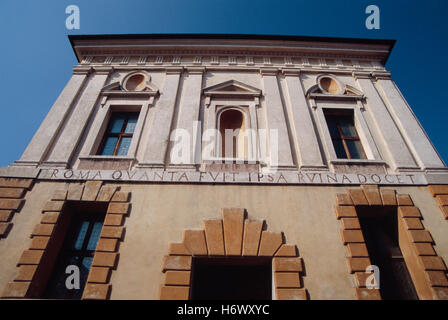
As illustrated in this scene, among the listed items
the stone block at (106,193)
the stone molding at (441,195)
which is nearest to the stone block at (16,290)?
the stone block at (106,193)

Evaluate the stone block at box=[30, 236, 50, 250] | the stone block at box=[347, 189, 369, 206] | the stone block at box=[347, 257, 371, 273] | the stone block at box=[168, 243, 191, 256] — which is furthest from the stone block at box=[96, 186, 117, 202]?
the stone block at box=[347, 189, 369, 206]

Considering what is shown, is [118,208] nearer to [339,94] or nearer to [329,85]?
[339,94]

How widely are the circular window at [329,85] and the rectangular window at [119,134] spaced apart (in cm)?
730

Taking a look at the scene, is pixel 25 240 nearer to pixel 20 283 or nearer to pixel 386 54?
pixel 20 283

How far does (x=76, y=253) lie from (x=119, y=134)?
3.85 metres

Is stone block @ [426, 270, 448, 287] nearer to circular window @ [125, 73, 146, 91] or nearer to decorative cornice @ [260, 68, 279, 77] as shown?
decorative cornice @ [260, 68, 279, 77]

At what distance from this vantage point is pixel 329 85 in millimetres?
9344

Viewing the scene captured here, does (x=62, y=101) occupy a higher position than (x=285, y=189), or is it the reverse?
(x=62, y=101)

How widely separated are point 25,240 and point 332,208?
7.51 meters

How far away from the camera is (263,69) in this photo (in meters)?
9.34

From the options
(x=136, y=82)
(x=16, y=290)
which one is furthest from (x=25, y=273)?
(x=136, y=82)

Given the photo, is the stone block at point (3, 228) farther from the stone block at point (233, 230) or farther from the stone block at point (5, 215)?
the stone block at point (233, 230)

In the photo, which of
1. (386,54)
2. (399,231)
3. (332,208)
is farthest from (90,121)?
(386,54)

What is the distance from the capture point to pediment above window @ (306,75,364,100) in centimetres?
855
